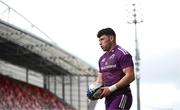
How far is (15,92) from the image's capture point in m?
54.7

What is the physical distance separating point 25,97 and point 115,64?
48.4 m

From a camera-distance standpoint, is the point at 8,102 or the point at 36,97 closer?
the point at 8,102

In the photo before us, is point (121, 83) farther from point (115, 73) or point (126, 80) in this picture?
point (115, 73)

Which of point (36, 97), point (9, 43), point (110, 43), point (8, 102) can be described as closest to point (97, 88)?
point (110, 43)

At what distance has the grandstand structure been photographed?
155 ft

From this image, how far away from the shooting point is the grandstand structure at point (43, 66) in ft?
155

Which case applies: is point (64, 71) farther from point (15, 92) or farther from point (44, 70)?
point (15, 92)

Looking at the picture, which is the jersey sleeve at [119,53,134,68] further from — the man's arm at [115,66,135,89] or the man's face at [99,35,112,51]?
the man's face at [99,35,112,51]

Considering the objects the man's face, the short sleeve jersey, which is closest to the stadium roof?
the short sleeve jersey

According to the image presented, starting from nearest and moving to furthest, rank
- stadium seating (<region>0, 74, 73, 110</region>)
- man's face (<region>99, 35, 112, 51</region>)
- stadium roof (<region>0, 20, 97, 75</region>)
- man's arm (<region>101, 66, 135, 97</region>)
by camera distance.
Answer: man's arm (<region>101, 66, 135, 97</region>), man's face (<region>99, 35, 112, 51</region>), stadium roof (<region>0, 20, 97, 75</region>), stadium seating (<region>0, 74, 73, 110</region>)

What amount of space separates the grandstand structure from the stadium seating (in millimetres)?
458

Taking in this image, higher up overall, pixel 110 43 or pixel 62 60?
pixel 62 60

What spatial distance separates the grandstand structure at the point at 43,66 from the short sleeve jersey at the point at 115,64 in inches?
1383

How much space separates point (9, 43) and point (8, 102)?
625cm
